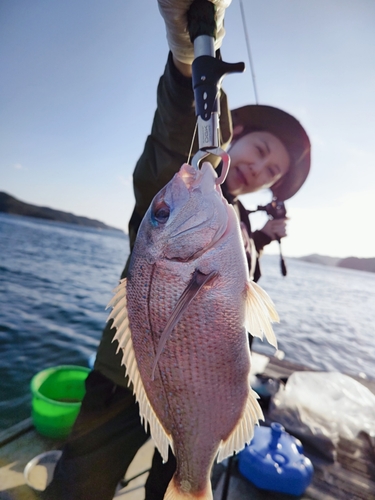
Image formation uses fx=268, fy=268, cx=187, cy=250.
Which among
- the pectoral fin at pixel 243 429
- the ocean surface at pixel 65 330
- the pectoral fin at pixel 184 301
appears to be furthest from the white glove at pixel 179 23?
the ocean surface at pixel 65 330

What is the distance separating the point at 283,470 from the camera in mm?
2598

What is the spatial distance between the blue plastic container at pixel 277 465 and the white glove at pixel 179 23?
3.47 m

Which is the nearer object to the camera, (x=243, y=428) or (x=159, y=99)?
(x=243, y=428)

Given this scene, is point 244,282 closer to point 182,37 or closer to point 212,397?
point 212,397

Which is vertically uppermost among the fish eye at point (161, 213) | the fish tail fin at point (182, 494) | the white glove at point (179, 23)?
the white glove at point (179, 23)

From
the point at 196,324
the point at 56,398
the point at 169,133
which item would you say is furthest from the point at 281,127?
the point at 56,398

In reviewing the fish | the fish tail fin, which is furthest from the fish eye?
the fish tail fin

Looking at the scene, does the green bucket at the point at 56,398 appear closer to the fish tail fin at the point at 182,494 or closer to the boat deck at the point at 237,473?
the boat deck at the point at 237,473

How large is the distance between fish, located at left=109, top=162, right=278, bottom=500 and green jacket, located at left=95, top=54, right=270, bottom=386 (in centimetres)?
64

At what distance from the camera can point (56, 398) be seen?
3.63m

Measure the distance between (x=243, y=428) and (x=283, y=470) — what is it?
6.16 ft

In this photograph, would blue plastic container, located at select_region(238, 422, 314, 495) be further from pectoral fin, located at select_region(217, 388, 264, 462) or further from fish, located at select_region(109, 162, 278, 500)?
pectoral fin, located at select_region(217, 388, 264, 462)

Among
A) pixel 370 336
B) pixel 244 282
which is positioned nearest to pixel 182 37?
pixel 244 282

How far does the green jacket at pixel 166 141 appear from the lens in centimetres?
174
